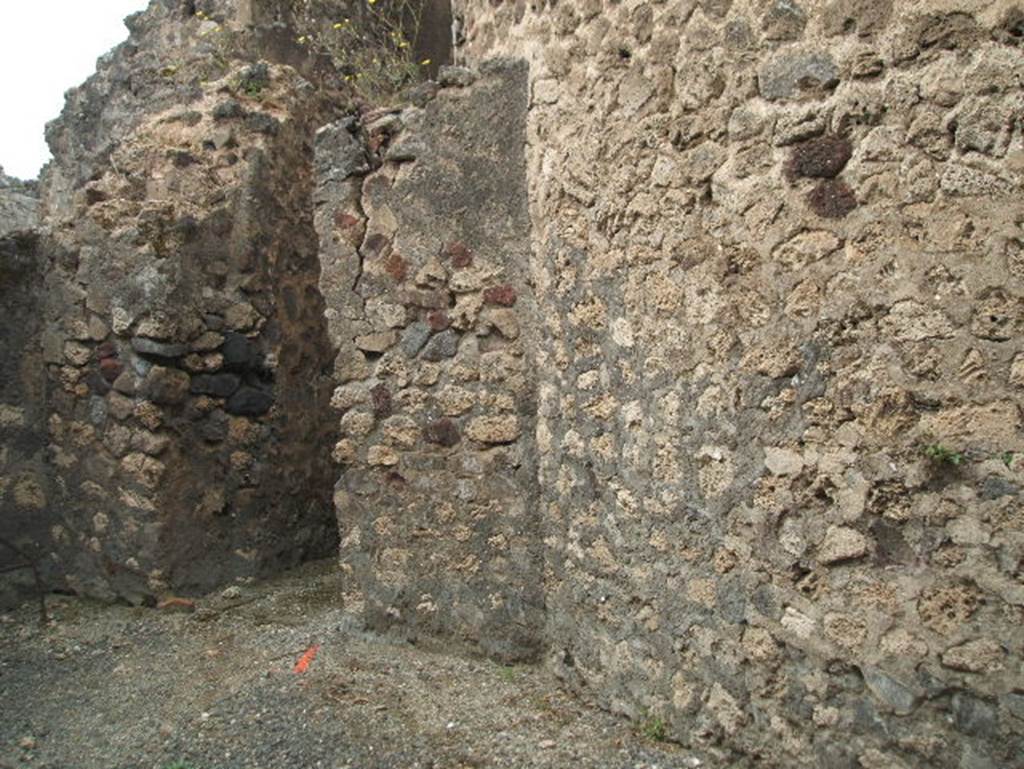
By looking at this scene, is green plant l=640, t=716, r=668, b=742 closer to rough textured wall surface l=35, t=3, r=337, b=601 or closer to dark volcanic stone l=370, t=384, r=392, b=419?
dark volcanic stone l=370, t=384, r=392, b=419

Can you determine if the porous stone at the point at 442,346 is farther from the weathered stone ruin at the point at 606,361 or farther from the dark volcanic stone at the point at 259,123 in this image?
the dark volcanic stone at the point at 259,123

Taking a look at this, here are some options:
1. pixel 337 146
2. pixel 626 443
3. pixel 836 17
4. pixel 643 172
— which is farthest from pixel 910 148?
pixel 337 146

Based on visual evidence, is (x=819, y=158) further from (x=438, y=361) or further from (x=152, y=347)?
(x=152, y=347)

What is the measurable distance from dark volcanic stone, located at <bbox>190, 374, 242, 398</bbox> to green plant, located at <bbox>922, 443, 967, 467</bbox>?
3557 millimetres

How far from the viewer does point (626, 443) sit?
3.21 metres

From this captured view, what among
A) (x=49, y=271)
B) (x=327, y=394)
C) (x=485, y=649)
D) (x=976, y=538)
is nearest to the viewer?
(x=976, y=538)

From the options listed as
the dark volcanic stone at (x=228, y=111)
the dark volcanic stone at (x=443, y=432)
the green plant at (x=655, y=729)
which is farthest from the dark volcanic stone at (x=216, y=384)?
the green plant at (x=655, y=729)

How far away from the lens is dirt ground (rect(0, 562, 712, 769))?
320 centimetres

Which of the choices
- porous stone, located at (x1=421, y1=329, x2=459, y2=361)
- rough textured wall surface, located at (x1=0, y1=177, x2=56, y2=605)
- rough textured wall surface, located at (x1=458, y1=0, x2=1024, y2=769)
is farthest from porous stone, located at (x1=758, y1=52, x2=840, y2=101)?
rough textured wall surface, located at (x1=0, y1=177, x2=56, y2=605)

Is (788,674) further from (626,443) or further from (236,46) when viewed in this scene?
(236,46)

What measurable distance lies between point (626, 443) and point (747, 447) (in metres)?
0.53

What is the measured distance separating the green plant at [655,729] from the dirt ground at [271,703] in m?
0.02

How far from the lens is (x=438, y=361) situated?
394 cm

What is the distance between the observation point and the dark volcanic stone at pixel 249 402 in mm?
4941
